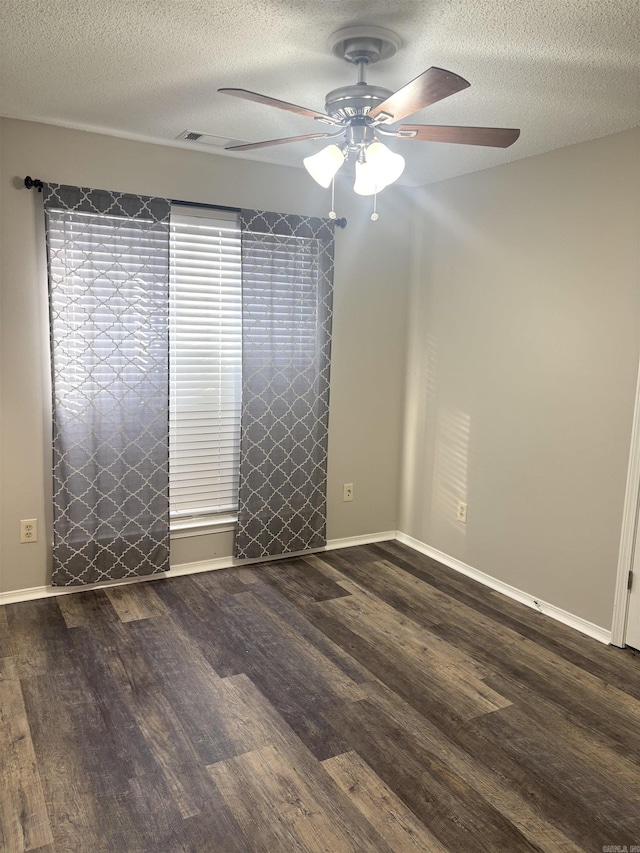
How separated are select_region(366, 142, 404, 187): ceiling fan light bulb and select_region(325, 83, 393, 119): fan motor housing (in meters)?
0.18

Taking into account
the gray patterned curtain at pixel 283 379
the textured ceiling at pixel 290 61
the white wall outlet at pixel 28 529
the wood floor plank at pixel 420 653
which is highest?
the textured ceiling at pixel 290 61

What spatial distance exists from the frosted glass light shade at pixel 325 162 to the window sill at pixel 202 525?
224 cm

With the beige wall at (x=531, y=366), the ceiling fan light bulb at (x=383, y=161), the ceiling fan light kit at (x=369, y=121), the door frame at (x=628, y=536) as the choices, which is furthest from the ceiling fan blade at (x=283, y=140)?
the door frame at (x=628, y=536)

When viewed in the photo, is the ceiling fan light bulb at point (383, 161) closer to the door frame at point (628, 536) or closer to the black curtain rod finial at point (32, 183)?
the door frame at point (628, 536)

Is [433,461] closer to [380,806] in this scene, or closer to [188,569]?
[188,569]

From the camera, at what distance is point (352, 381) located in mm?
4258

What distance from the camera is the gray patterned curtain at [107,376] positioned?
3.31m

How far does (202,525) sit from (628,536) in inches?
89.4

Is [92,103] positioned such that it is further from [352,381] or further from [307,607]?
[307,607]

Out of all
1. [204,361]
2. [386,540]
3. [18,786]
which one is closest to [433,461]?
[386,540]

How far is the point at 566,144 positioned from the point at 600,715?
2.57 meters

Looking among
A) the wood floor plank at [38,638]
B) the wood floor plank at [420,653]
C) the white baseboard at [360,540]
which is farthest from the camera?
the white baseboard at [360,540]

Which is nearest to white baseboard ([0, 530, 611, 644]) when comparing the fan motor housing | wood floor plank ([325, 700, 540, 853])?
wood floor plank ([325, 700, 540, 853])

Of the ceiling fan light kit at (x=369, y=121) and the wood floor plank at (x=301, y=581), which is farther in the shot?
the wood floor plank at (x=301, y=581)
